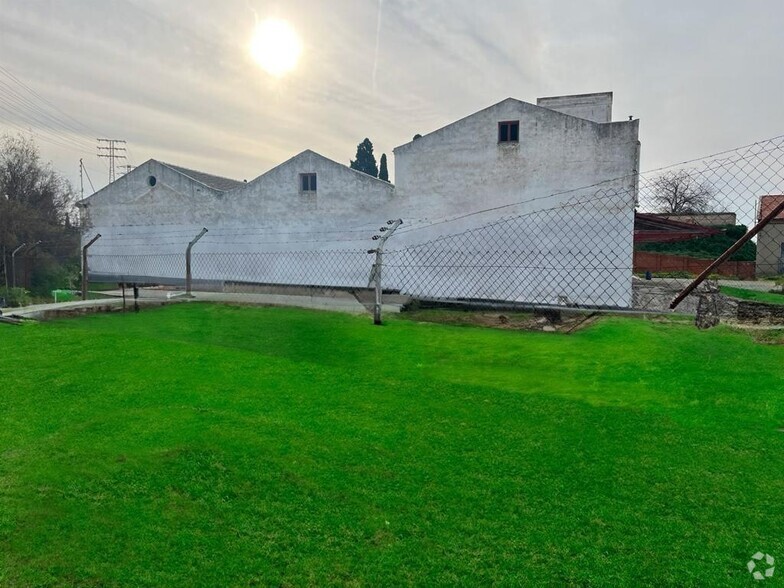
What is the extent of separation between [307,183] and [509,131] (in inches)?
271

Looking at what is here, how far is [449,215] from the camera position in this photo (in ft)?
51.6

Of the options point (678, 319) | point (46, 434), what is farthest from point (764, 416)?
point (46, 434)

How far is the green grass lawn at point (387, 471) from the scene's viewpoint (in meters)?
2.40

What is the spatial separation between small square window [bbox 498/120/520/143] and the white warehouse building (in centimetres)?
3

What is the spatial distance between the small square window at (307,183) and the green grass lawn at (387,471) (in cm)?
1212

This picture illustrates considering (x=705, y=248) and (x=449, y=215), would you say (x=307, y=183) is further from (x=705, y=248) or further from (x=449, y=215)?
(x=705, y=248)

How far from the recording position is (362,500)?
2.87 meters

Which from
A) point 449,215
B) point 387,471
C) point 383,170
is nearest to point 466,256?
point 449,215

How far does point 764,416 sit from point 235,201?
687 inches

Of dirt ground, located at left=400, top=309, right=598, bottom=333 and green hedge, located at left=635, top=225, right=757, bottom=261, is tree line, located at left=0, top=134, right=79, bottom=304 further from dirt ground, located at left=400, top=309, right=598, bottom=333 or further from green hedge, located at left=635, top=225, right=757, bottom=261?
green hedge, located at left=635, top=225, right=757, bottom=261

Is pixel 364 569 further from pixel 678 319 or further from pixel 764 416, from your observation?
pixel 678 319

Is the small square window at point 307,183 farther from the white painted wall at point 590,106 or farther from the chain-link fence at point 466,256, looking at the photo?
the white painted wall at point 590,106

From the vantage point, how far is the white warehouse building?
14.1 m

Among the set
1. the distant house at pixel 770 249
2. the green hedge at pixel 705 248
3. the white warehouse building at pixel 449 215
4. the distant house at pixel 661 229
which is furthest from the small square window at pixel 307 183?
the distant house at pixel 770 249
